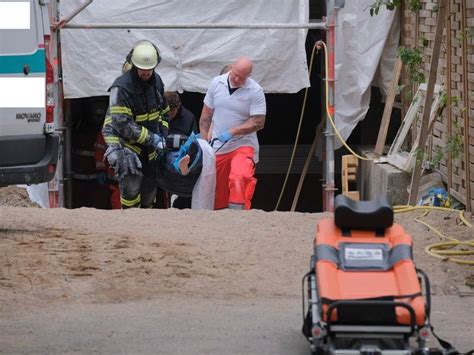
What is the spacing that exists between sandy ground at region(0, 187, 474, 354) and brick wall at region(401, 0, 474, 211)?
860mm

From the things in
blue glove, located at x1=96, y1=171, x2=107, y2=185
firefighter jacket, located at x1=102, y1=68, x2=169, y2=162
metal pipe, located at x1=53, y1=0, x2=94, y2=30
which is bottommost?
blue glove, located at x1=96, y1=171, x2=107, y2=185

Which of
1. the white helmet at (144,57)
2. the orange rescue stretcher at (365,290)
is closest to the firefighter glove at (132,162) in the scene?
the white helmet at (144,57)

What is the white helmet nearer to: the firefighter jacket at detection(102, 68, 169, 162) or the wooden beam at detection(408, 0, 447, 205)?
the firefighter jacket at detection(102, 68, 169, 162)

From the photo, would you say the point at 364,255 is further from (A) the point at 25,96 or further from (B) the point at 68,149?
(B) the point at 68,149

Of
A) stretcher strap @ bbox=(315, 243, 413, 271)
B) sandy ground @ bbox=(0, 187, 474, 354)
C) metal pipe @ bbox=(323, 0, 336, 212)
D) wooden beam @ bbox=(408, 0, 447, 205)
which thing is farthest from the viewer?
metal pipe @ bbox=(323, 0, 336, 212)

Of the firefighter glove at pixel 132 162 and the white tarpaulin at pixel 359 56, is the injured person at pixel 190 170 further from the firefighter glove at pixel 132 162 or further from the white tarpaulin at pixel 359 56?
the white tarpaulin at pixel 359 56

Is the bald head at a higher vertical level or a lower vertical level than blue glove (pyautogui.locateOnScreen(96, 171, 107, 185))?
higher

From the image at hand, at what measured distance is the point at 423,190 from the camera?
12.4m

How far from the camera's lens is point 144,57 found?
1126 centimetres

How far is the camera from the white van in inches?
364

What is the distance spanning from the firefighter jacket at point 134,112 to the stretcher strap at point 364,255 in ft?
17.9

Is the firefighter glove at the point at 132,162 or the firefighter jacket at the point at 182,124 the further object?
the firefighter jacket at the point at 182,124

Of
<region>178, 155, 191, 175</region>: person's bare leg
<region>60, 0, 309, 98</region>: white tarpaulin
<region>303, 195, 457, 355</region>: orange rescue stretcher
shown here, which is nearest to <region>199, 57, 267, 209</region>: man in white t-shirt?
<region>178, 155, 191, 175</region>: person's bare leg

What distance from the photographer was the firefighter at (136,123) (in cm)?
1134
